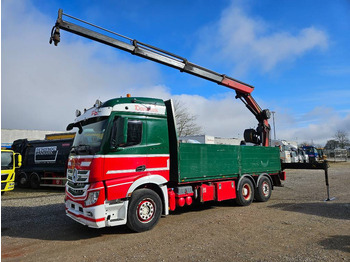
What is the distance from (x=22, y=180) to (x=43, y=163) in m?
2.19

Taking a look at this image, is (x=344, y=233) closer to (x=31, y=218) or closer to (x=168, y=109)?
(x=168, y=109)

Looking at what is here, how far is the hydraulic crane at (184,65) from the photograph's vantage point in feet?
22.9

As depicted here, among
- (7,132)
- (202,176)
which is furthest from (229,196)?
(7,132)

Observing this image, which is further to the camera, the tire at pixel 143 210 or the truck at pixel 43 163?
the truck at pixel 43 163

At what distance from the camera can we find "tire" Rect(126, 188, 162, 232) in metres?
5.62

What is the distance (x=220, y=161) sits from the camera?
780 cm

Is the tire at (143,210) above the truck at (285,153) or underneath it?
underneath

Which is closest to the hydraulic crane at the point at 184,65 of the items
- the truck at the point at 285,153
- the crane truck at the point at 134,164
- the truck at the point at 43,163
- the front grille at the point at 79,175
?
the crane truck at the point at 134,164

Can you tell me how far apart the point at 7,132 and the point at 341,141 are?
84090 mm

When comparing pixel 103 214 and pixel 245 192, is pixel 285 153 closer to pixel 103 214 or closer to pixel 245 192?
pixel 245 192

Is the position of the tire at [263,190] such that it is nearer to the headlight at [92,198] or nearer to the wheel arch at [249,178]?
the wheel arch at [249,178]

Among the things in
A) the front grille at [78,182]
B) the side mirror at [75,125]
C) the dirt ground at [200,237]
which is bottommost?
the dirt ground at [200,237]

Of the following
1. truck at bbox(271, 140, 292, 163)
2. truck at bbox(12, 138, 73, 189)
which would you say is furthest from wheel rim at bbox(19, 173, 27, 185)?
truck at bbox(271, 140, 292, 163)

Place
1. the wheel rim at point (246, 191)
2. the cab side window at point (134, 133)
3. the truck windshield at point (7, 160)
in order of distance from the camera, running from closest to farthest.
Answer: the cab side window at point (134, 133)
the wheel rim at point (246, 191)
the truck windshield at point (7, 160)
